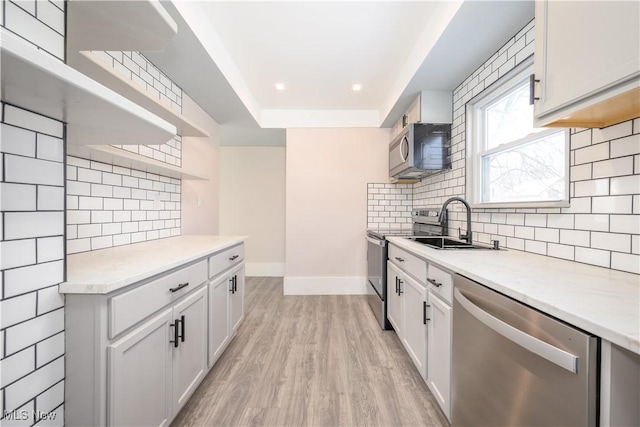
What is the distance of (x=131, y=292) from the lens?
3.26 ft

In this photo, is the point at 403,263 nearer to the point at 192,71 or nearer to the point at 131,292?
the point at 131,292

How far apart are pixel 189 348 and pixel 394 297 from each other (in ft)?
5.30

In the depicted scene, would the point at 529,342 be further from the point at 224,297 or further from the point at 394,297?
the point at 224,297

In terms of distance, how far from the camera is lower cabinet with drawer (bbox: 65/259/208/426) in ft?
2.92

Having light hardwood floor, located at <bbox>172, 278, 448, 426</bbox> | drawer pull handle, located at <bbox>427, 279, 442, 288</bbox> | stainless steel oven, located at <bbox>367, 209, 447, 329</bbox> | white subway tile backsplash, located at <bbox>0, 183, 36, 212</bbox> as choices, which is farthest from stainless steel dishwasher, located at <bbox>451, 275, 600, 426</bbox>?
white subway tile backsplash, located at <bbox>0, 183, 36, 212</bbox>

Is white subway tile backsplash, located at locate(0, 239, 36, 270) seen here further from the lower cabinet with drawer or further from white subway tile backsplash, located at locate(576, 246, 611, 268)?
white subway tile backsplash, located at locate(576, 246, 611, 268)

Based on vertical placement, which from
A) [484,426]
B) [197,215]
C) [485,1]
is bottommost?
[484,426]

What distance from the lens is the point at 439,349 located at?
1.41 m

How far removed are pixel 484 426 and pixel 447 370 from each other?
0.33 meters

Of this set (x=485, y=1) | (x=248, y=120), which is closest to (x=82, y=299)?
(x=485, y=1)

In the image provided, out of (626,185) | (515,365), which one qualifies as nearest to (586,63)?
(626,185)

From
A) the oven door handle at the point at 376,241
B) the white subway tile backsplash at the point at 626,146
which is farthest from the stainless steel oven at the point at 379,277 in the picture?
the white subway tile backsplash at the point at 626,146

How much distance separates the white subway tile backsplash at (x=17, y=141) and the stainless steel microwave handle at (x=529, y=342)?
157cm

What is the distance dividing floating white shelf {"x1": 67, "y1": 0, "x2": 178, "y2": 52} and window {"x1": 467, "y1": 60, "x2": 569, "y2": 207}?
193 cm
